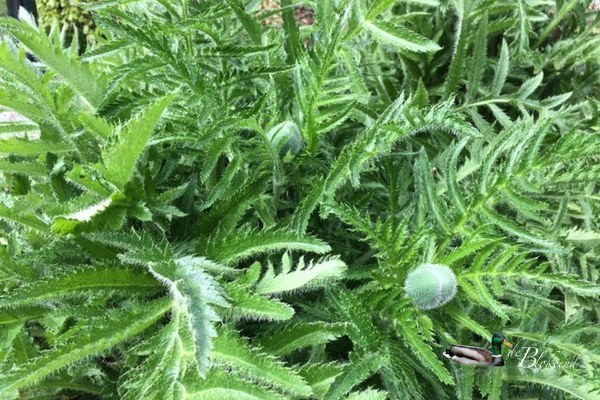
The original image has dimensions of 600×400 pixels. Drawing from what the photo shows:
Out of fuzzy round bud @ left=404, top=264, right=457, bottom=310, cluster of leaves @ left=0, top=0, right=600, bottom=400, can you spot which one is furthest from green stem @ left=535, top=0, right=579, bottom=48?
fuzzy round bud @ left=404, top=264, right=457, bottom=310

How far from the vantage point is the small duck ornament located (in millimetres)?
737

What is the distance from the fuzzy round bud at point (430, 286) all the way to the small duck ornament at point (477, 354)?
0.20ft

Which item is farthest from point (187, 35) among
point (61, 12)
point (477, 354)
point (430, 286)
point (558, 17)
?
point (61, 12)

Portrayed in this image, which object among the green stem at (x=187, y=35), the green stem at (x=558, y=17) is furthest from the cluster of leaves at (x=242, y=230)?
the green stem at (x=558, y=17)

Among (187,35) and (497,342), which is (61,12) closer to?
(187,35)

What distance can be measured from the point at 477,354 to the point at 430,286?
111 millimetres

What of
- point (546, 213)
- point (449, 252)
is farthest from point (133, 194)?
point (546, 213)

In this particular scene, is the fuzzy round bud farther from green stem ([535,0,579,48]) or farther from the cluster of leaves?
green stem ([535,0,579,48])

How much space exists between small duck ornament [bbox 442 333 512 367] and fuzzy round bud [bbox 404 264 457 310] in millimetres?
62

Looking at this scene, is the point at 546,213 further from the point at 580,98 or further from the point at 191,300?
the point at 191,300

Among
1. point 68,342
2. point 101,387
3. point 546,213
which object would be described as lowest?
point 546,213

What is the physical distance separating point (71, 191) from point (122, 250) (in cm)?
10

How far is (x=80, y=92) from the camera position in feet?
2.63

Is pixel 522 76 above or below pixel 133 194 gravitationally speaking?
below
